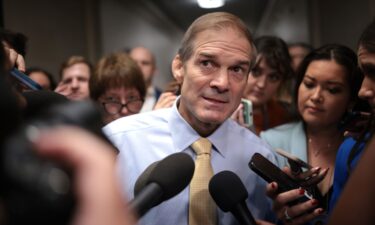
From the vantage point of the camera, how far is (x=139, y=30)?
20.1 ft

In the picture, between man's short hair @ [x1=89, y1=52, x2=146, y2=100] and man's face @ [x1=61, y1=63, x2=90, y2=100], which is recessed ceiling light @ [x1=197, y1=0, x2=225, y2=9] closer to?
man's face @ [x1=61, y1=63, x2=90, y2=100]

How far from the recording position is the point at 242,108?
1.66m

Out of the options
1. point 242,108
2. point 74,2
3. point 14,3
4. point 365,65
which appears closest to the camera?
point 365,65

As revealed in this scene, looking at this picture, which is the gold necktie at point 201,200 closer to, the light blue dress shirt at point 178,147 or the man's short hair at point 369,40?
the light blue dress shirt at point 178,147

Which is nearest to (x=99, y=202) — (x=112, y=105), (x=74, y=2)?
(x=112, y=105)

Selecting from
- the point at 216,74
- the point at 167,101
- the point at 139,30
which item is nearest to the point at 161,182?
the point at 216,74

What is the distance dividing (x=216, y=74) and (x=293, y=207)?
406mm

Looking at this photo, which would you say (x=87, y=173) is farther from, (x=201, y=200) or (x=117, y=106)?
(x=117, y=106)

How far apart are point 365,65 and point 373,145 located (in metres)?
0.49

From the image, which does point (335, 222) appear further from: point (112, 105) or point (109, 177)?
point (112, 105)

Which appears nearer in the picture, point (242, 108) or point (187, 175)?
point (187, 175)

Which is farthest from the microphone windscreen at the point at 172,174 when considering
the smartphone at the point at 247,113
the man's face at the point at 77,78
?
the man's face at the point at 77,78

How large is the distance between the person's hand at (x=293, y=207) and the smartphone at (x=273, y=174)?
0.01 m

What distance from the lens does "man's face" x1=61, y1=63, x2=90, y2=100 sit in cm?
225
